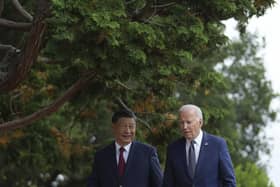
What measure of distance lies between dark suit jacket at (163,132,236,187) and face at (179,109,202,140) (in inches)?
7.4

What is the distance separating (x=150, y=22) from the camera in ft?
36.3

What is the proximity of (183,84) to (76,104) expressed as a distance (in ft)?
6.36

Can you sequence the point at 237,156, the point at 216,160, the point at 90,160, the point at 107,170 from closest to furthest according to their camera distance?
1. the point at 216,160
2. the point at 107,170
3. the point at 90,160
4. the point at 237,156

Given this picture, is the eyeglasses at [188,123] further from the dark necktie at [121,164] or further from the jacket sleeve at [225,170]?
the dark necktie at [121,164]

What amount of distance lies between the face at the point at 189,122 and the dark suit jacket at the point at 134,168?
1020 millimetres

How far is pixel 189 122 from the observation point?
298 inches

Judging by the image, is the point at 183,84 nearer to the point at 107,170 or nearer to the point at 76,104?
the point at 76,104

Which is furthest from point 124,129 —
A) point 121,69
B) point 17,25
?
point 17,25

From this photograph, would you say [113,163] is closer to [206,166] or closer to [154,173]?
[154,173]

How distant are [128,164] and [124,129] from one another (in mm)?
407

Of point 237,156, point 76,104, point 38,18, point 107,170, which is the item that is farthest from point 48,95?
point 237,156

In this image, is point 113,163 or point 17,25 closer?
point 113,163

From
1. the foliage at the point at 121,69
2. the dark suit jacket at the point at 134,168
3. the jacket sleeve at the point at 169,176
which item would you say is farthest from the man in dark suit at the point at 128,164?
the foliage at the point at 121,69

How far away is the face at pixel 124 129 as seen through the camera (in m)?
8.33
